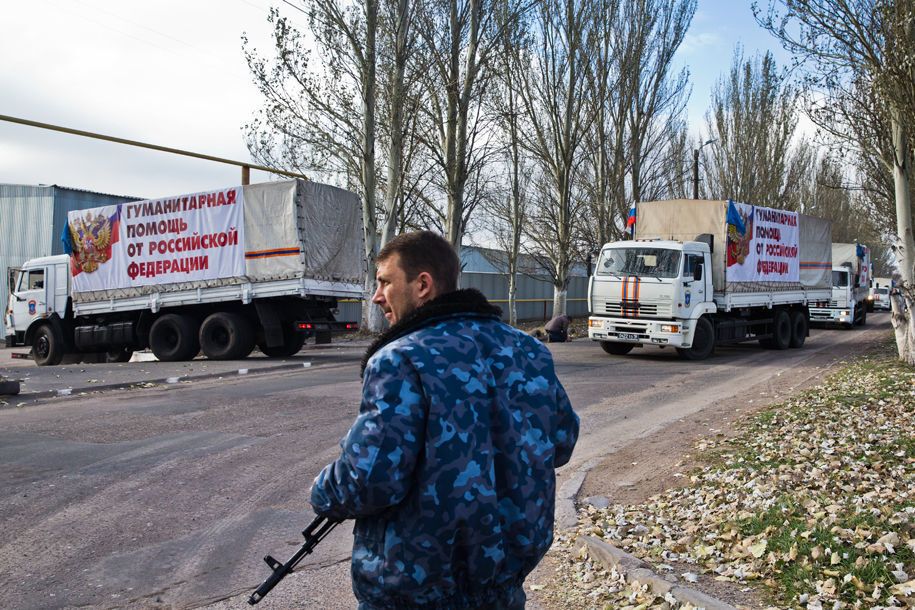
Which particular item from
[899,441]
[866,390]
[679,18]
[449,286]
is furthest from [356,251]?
[679,18]

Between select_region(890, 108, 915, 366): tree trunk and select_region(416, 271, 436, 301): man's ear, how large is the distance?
596 inches

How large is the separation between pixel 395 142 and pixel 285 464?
17.8 metres

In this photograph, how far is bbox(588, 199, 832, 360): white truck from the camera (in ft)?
58.4

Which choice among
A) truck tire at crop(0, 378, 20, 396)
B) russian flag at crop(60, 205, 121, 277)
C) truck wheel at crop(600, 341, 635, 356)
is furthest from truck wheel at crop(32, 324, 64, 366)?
truck wheel at crop(600, 341, 635, 356)

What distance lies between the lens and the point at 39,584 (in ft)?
15.3

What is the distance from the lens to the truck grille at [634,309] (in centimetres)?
1774

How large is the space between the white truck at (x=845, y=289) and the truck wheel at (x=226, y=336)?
74.8 feet

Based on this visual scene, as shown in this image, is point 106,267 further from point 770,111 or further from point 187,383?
point 770,111

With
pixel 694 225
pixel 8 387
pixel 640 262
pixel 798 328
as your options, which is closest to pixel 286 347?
pixel 8 387

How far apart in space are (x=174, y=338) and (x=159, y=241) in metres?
2.32

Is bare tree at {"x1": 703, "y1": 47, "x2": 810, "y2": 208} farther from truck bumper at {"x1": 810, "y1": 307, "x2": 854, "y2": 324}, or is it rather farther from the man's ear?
the man's ear

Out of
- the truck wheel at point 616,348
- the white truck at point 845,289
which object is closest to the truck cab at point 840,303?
the white truck at point 845,289

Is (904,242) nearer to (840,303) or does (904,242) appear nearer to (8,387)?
(8,387)

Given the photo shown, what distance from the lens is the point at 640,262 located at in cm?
1811
